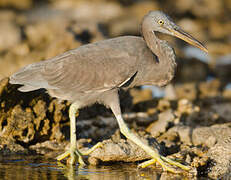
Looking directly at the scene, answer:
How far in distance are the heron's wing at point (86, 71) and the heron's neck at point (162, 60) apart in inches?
17.8

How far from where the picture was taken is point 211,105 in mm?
12305

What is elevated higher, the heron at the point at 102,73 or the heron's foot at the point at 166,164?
the heron at the point at 102,73

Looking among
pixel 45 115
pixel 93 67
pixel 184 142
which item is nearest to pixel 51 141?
pixel 45 115

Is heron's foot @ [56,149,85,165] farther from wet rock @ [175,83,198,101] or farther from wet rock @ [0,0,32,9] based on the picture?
wet rock @ [0,0,32,9]

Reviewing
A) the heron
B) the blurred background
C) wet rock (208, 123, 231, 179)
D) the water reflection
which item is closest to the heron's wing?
the heron

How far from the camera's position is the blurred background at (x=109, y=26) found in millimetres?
14430

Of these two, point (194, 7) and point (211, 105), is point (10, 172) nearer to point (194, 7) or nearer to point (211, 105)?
point (211, 105)

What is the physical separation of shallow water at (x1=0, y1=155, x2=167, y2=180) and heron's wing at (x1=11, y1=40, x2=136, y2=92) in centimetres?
120

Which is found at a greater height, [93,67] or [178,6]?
[178,6]

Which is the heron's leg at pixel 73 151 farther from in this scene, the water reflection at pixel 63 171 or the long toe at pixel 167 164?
the long toe at pixel 167 164

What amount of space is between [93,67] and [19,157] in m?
1.78

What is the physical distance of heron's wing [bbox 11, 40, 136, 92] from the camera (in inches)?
286

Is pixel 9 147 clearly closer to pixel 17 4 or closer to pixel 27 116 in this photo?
pixel 27 116

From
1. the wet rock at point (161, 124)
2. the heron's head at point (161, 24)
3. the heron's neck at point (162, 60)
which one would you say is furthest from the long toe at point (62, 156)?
the heron's head at point (161, 24)
